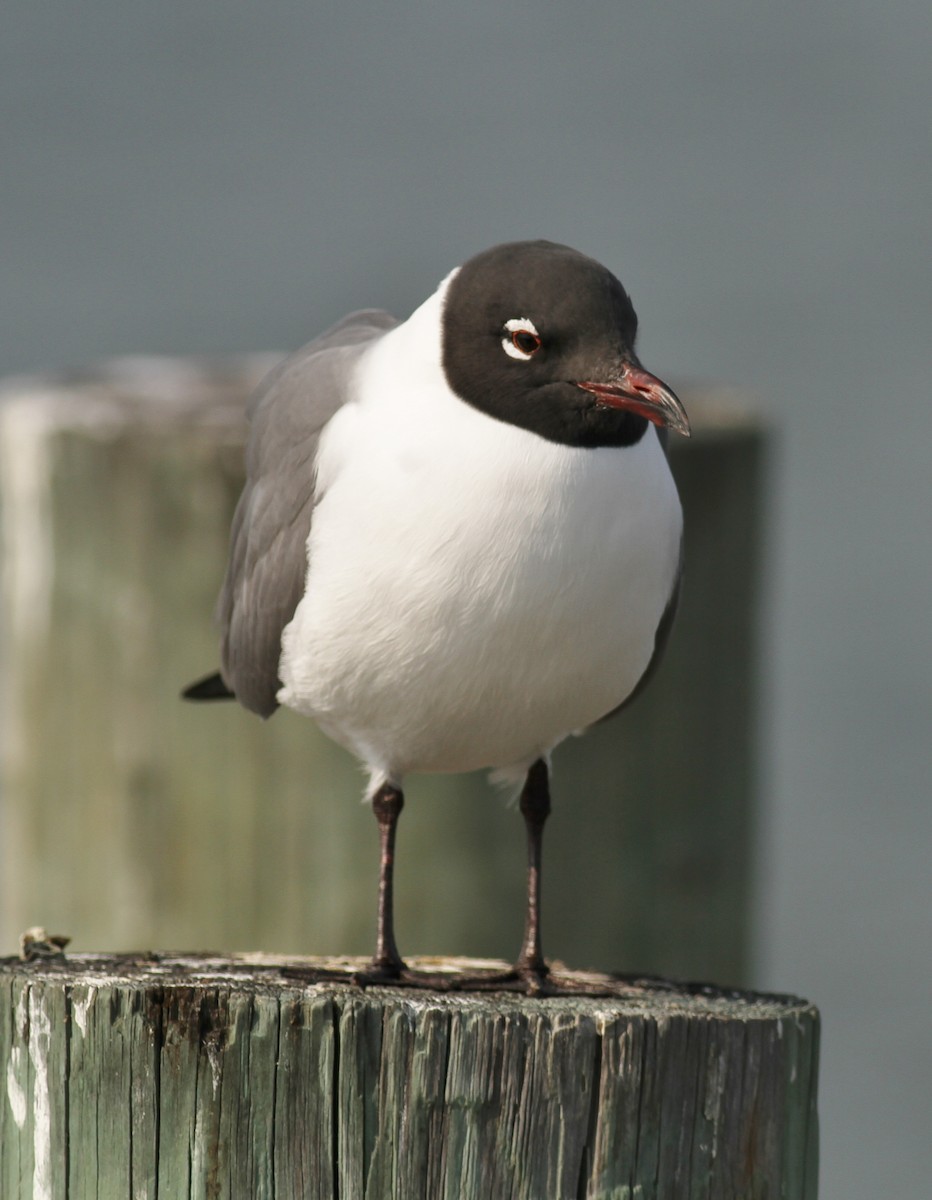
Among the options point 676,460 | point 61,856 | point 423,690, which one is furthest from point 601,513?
point 61,856

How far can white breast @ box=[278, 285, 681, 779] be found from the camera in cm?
414

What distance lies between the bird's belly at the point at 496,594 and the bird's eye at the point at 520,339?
19 cm

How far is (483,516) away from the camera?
414 centimetres

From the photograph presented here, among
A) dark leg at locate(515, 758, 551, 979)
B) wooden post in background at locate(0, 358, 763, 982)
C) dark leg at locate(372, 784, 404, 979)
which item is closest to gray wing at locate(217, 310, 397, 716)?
dark leg at locate(372, 784, 404, 979)

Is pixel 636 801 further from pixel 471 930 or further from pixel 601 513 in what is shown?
pixel 601 513

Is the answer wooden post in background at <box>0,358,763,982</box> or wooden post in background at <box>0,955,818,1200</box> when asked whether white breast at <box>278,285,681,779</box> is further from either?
wooden post in background at <box>0,358,763,982</box>

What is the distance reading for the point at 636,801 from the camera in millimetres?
6551

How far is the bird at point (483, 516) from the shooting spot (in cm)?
413

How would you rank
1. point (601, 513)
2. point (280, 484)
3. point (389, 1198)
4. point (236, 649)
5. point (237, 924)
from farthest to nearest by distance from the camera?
point (237, 924)
point (236, 649)
point (280, 484)
point (601, 513)
point (389, 1198)

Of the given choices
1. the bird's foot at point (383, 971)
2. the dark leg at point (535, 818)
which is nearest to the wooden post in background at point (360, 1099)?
the bird's foot at point (383, 971)

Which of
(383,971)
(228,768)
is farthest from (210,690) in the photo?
(383,971)

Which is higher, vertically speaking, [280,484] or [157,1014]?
[280,484]

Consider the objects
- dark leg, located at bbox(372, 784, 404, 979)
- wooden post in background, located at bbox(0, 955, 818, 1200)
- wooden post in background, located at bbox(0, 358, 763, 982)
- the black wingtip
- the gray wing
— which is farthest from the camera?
wooden post in background, located at bbox(0, 358, 763, 982)

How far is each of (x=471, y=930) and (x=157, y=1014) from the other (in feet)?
9.38
